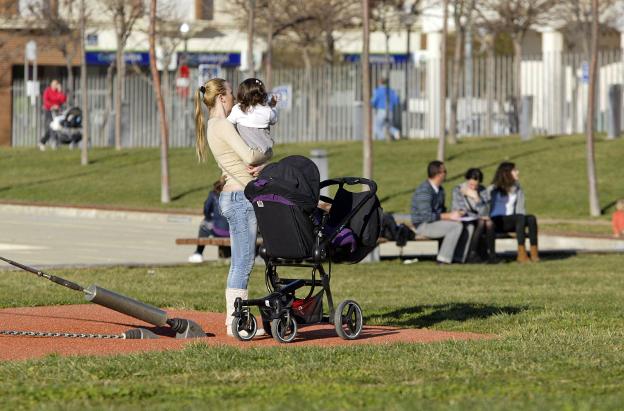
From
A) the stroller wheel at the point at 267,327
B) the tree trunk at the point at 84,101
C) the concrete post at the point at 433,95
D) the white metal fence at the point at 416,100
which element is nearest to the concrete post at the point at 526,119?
the white metal fence at the point at 416,100

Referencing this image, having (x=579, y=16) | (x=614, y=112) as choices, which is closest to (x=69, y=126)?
(x=579, y=16)

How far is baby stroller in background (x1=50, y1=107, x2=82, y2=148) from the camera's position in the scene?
44778mm

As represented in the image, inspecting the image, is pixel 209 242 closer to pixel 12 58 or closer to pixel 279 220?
pixel 279 220

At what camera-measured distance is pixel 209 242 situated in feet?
62.5

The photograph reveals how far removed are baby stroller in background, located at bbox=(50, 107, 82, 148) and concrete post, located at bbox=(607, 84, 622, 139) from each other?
15.7m

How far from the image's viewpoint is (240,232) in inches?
430

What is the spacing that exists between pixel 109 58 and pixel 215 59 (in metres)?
4.03

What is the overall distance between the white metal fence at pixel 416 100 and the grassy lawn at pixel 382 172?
8.96 ft

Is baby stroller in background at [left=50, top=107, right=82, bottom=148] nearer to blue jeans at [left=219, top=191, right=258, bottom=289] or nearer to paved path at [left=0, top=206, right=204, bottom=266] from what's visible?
paved path at [left=0, top=206, right=204, bottom=266]

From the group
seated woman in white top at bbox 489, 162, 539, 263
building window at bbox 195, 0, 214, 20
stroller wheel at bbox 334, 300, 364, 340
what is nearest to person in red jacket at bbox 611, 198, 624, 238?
seated woman in white top at bbox 489, 162, 539, 263

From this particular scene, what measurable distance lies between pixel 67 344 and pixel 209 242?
8.57 m

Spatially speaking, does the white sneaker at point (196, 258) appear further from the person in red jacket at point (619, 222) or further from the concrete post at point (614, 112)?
the concrete post at point (614, 112)

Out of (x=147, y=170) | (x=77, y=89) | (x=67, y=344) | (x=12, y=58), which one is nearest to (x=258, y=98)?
(x=67, y=344)

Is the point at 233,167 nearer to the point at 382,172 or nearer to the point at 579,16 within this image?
the point at 382,172
